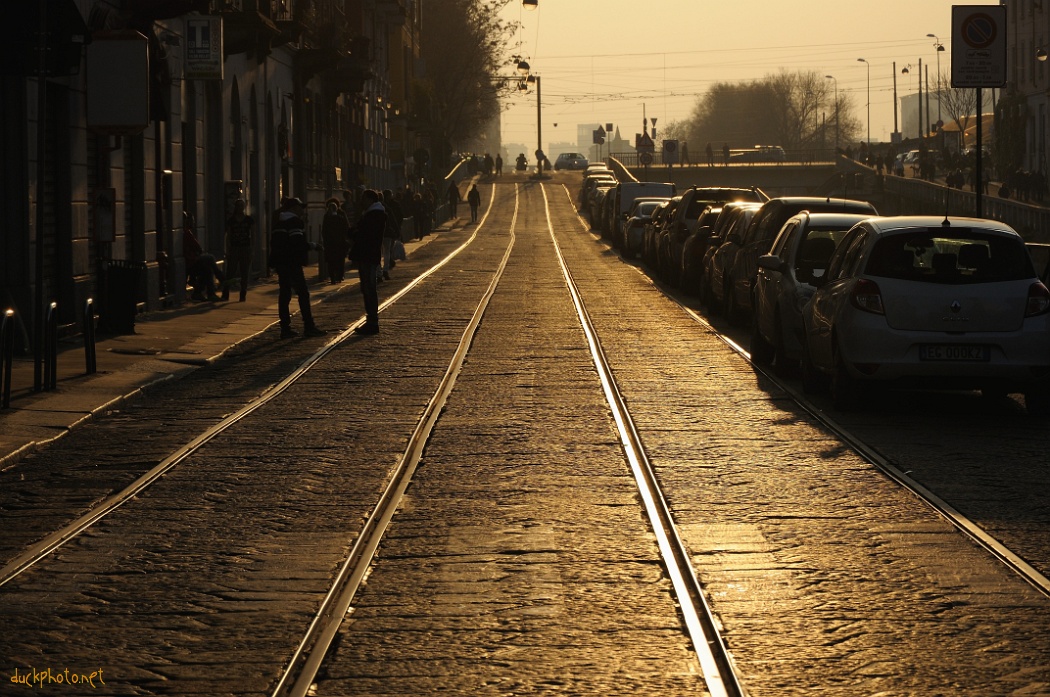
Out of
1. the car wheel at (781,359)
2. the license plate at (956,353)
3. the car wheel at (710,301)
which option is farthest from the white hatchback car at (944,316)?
the car wheel at (710,301)

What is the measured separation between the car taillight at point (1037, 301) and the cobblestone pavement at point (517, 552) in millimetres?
944

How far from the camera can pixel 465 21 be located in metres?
112

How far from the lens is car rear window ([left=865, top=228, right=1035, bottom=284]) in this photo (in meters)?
13.4

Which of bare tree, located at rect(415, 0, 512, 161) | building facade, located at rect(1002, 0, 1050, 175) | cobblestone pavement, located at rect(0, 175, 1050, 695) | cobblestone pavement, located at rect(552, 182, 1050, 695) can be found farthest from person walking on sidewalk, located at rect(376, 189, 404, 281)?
bare tree, located at rect(415, 0, 512, 161)

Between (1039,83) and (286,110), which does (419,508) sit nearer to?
(286,110)

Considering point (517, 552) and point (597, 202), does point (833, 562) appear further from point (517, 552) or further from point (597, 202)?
point (597, 202)

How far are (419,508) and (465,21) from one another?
105025mm

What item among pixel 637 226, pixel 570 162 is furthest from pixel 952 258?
pixel 570 162

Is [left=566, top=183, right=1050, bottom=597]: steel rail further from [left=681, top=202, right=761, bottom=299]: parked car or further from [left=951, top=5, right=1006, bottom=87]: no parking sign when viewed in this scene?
[left=681, top=202, right=761, bottom=299]: parked car

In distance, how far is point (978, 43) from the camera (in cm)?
1997

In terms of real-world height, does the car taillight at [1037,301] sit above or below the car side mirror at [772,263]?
below

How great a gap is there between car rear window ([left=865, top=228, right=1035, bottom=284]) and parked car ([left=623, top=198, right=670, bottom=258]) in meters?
31.7

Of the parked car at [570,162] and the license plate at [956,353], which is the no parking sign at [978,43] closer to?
the license plate at [956,353]

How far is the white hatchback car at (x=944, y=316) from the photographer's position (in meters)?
13.1
